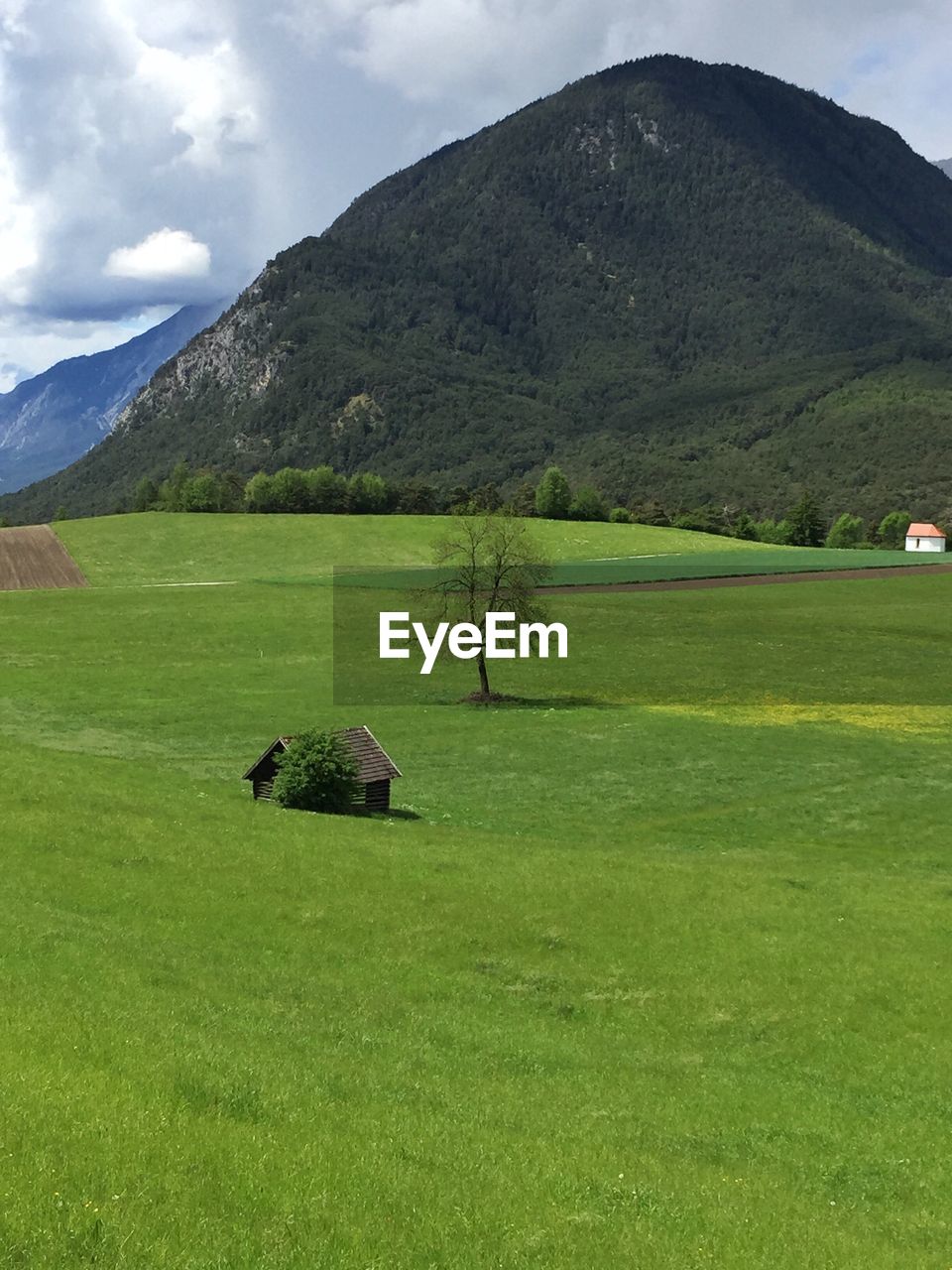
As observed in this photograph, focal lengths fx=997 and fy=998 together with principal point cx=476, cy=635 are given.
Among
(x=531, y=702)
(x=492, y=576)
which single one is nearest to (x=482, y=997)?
(x=531, y=702)

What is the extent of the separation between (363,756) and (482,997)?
70.0 feet

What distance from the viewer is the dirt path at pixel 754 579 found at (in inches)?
4843

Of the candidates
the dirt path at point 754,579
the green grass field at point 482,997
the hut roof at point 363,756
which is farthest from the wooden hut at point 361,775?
the dirt path at point 754,579

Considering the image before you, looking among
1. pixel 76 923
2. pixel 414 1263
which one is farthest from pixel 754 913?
pixel 414 1263

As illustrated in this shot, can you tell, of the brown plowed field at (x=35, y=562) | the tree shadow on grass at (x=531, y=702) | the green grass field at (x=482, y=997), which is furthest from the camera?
the brown plowed field at (x=35, y=562)

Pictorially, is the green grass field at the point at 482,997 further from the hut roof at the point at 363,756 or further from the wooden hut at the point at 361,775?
the hut roof at the point at 363,756

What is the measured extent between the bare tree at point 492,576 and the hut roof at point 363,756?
79.2ft

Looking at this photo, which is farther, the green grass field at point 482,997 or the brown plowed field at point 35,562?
the brown plowed field at point 35,562

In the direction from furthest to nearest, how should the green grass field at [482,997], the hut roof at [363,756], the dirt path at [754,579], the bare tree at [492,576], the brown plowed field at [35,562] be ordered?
the brown plowed field at [35,562]
the dirt path at [754,579]
the bare tree at [492,576]
the hut roof at [363,756]
the green grass field at [482,997]

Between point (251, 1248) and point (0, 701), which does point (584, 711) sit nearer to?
point (0, 701)

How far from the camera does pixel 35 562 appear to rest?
5359 inches

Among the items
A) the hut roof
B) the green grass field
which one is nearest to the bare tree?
the green grass field

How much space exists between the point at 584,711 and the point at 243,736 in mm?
21977

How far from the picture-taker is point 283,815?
36.6 m
